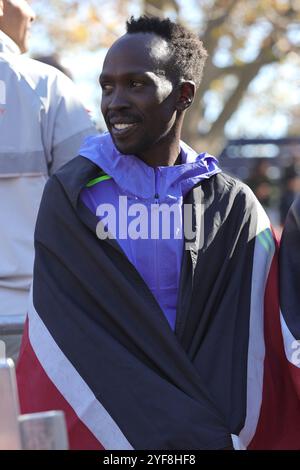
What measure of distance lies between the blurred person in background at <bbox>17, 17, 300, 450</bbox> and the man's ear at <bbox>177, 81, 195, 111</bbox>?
31 millimetres

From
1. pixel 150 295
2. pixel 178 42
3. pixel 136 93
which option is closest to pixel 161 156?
pixel 136 93

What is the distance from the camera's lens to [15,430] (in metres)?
2.17

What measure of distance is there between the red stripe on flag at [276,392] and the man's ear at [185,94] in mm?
593

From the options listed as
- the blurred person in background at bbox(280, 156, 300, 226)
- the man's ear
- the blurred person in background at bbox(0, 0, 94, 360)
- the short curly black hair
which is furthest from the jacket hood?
the blurred person in background at bbox(280, 156, 300, 226)

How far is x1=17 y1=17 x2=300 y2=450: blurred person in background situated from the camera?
3.13m

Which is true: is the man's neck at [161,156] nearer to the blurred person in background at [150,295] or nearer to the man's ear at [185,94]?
the blurred person in background at [150,295]

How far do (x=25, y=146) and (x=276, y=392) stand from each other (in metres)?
1.26

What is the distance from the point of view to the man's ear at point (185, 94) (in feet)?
11.5

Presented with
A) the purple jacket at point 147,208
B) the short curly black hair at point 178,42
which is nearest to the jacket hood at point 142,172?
the purple jacket at point 147,208

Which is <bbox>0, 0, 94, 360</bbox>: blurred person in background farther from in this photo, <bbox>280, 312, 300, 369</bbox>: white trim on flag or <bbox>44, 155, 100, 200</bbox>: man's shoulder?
<bbox>280, 312, 300, 369</bbox>: white trim on flag

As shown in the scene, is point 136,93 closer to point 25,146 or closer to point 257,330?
point 25,146

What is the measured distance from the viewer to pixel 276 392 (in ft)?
10.9
